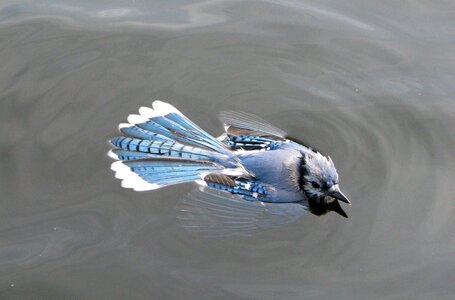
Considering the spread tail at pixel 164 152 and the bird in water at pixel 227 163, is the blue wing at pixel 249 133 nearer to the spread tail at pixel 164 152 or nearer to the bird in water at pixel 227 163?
the bird in water at pixel 227 163

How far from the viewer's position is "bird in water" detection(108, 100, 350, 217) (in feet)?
18.8

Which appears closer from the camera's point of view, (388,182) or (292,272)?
(292,272)

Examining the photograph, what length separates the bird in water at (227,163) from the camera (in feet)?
18.8

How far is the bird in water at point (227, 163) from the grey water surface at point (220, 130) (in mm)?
133

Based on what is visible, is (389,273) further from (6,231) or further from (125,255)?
(6,231)

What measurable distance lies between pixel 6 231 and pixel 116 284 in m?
0.91

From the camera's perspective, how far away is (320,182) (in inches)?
223

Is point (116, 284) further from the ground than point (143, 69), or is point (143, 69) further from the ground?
point (143, 69)

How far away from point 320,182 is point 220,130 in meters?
0.97

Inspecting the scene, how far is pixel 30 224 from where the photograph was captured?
5535 mm

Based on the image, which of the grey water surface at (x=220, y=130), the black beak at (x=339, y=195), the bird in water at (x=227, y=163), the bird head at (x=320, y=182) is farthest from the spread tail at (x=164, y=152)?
the black beak at (x=339, y=195)

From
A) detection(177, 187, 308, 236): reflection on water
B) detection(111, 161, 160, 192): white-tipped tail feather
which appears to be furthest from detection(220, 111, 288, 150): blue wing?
detection(111, 161, 160, 192): white-tipped tail feather

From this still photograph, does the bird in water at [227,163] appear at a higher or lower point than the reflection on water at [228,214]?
higher

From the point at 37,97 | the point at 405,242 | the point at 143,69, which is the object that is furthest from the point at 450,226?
the point at 37,97
